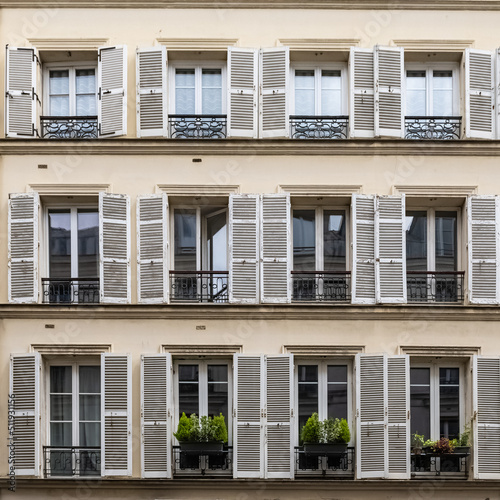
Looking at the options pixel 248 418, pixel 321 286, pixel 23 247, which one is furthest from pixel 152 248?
pixel 248 418

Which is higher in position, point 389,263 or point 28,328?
point 389,263

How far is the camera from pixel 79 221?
18.9 m

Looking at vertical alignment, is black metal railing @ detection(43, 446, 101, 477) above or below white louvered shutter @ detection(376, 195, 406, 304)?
below

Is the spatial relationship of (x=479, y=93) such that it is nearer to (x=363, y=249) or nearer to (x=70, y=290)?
(x=363, y=249)

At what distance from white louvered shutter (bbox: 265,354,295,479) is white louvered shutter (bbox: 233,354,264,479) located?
13cm

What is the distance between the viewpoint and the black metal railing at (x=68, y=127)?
18.9 meters

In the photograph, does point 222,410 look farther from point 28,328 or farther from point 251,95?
point 251,95

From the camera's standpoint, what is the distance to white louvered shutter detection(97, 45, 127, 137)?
18531mm

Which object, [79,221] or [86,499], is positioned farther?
[79,221]

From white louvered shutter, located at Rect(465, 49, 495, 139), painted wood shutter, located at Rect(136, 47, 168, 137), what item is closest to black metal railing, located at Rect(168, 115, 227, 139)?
painted wood shutter, located at Rect(136, 47, 168, 137)

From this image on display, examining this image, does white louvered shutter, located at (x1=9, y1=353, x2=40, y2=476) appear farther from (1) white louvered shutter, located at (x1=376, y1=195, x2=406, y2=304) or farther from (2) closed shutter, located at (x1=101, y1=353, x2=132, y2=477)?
(1) white louvered shutter, located at (x1=376, y1=195, x2=406, y2=304)

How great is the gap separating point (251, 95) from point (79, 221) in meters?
4.09

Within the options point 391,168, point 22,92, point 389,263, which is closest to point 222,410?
point 389,263

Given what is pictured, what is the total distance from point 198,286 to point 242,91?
377 centimetres
